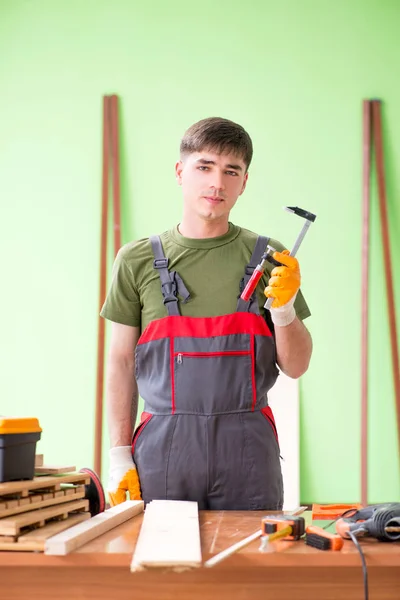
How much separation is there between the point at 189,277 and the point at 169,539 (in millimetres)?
1001

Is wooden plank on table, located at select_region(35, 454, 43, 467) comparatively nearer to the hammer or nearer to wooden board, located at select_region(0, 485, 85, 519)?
wooden board, located at select_region(0, 485, 85, 519)

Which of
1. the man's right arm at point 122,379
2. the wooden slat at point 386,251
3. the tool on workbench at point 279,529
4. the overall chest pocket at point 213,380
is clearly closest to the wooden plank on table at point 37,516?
the tool on workbench at point 279,529

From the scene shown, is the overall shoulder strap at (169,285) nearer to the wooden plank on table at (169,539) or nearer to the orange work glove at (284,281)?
the orange work glove at (284,281)

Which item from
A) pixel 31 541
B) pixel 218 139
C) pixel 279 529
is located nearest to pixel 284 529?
pixel 279 529

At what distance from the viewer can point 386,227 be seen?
363cm

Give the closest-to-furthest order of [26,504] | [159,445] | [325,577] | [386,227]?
[325,577]
[26,504]
[159,445]
[386,227]

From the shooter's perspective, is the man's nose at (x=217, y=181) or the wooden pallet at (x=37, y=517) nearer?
the wooden pallet at (x=37, y=517)

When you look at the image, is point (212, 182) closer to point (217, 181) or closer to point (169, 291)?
point (217, 181)

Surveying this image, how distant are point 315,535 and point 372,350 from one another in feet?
8.67

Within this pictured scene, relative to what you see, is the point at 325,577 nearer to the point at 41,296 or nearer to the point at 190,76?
the point at 41,296

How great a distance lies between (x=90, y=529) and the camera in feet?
3.83

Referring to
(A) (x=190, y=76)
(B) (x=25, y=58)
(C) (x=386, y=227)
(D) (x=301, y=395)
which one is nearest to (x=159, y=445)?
(D) (x=301, y=395)

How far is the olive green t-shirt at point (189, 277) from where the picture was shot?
6.47ft

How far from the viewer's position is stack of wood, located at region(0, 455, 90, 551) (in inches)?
43.4
